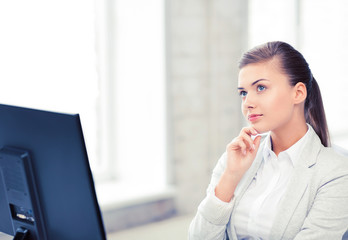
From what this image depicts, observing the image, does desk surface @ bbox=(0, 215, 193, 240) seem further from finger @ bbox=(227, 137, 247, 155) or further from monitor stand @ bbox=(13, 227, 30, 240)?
monitor stand @ bbox=(13, 227, 30, 240)

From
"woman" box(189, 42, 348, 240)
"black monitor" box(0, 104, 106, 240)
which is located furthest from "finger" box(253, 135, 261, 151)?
"black monitor" box(0, 104, 106, 240)

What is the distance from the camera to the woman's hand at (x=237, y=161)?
1.62m

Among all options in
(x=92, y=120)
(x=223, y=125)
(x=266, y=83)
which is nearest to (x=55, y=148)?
(x=266, y=83)

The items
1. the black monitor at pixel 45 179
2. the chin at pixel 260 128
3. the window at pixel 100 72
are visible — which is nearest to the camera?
the black monitor at pixel 45 179

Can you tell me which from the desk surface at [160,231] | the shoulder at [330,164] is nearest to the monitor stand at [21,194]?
the shoulder at [330,164]

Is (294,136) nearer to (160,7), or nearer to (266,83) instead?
(266,83)

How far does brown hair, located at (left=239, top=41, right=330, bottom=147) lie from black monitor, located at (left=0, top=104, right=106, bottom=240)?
774 mm

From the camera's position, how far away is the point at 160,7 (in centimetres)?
266

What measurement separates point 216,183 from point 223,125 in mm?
1316

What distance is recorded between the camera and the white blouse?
5.13 feet

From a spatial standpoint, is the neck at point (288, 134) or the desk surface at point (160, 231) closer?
the neck at point (288, 134)

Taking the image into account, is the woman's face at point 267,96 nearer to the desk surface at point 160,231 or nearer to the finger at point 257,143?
the finger at point 257,143

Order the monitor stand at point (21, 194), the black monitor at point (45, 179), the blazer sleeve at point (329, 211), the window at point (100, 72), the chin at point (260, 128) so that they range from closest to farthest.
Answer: the black monitor at point (45, 179)
the monitor stand at point (21, 194)
the blazer sleeve at point (329, 211)
the chin at point (260, 128)
the window at point (100, 72)

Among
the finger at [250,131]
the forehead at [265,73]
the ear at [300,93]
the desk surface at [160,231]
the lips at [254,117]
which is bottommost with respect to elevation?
the desk surface at [160,231]
